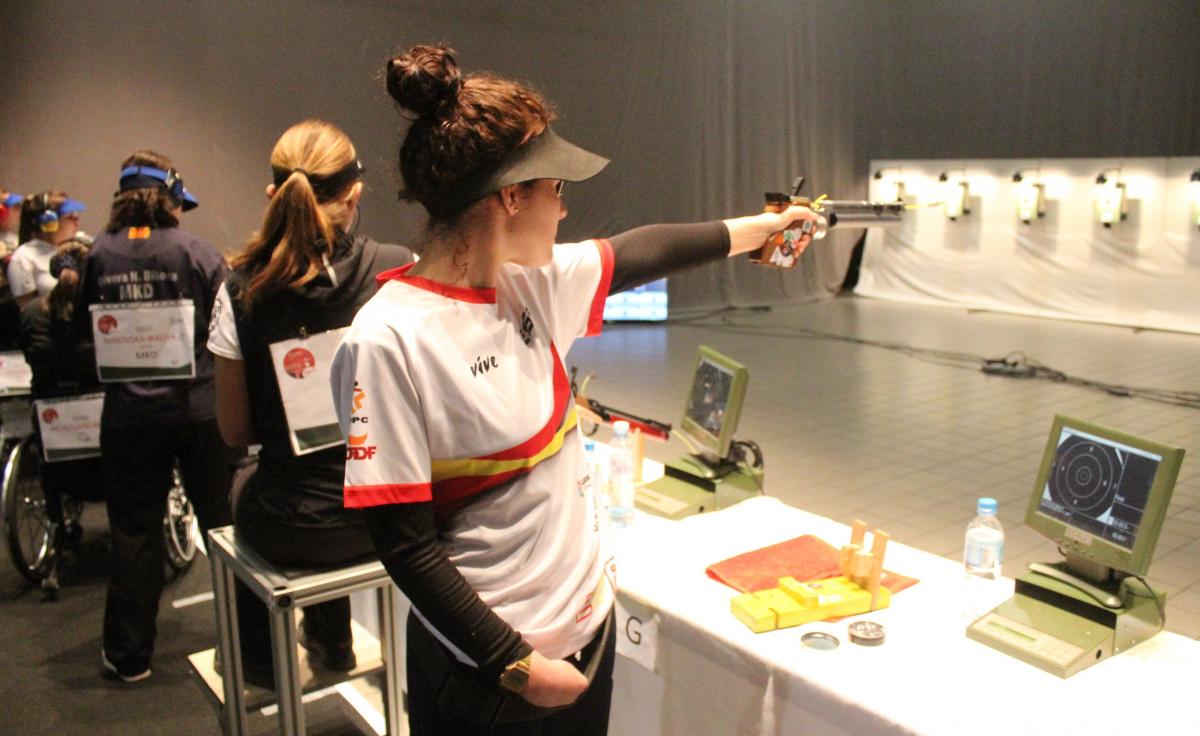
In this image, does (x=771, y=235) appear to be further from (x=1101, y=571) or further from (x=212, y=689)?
(x=212, y=689)

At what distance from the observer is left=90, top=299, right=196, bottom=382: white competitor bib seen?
2.72m

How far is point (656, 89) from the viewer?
10.1 meters

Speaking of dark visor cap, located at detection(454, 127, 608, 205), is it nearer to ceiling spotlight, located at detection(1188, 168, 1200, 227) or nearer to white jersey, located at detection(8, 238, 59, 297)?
white jersey, located at detection(8, 238, 59, 297)

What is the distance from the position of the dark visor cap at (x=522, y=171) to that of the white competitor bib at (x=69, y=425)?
8.88 ft

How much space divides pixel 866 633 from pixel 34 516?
3263 mm

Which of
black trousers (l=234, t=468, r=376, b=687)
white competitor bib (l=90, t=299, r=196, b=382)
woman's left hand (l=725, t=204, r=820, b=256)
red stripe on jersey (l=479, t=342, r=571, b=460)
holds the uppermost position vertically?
woman's left hand (l=725, t=204, r=820, b=256)

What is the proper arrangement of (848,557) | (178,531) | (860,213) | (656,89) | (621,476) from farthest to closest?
(656,89) < (178,531) < (621,476) < (860,213) < (848,557)

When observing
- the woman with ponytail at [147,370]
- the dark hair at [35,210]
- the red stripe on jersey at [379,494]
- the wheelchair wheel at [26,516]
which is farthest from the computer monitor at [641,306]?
the red stripe on jersey at [379,494]

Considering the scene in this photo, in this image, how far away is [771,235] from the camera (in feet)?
6.09

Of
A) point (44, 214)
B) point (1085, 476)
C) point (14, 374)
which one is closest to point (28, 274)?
point (44, 214)

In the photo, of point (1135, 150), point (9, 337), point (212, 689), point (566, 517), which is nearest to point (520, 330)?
point (566, 517)

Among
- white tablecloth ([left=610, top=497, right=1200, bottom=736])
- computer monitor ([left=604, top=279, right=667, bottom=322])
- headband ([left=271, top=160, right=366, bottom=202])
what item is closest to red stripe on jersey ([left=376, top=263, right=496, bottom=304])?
headband ([left=271, top=160, right=366, bottom=202])

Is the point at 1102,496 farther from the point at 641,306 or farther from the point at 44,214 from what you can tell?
the point at 641,306

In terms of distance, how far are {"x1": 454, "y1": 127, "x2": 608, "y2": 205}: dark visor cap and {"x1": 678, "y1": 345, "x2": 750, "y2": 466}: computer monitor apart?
1280mm
